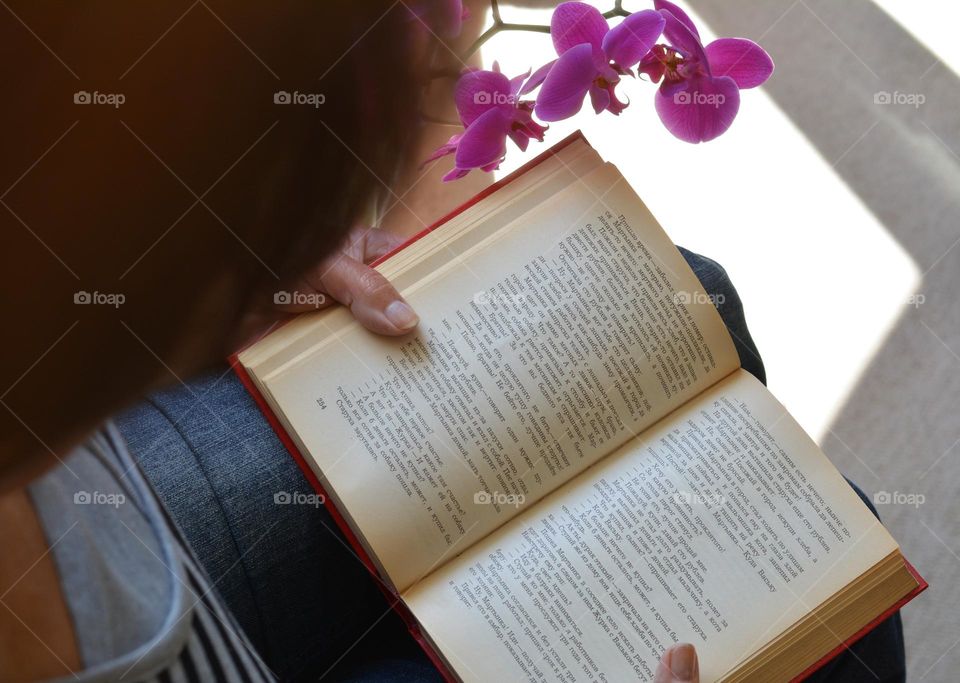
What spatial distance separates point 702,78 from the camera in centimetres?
72

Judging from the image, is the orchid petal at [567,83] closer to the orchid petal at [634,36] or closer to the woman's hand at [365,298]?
the orchid petal at [634,36]

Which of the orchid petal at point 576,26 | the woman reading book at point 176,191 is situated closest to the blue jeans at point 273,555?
the orchid petal at point 576,26

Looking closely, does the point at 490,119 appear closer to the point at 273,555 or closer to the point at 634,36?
the point at 634,36

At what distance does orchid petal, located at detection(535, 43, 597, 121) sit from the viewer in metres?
0.68

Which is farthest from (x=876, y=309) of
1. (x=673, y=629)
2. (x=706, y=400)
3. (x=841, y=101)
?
(x=673, y=629)

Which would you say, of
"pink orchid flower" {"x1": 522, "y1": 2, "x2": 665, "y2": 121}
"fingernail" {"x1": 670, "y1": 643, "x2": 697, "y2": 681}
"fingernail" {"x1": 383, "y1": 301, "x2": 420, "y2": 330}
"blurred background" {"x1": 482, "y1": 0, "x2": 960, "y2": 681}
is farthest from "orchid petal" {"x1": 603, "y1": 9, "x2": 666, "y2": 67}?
"blurred background" {"x1": 482, "y1": 0, "x2": 960, "y2": 681}

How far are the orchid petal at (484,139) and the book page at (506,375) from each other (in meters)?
0.09

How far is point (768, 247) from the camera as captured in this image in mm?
1521

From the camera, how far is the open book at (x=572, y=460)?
0.74 meters

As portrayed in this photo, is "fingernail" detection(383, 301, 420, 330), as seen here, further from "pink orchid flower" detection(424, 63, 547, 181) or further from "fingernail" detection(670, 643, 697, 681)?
"fingernail" detection(670, 643, 697, 681)

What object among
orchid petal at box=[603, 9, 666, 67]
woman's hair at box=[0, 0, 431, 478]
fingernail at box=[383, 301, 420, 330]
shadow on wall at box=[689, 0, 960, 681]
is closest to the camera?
woman's hair at box=[0, 0, 431, 478]

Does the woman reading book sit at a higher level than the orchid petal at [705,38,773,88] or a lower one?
lower

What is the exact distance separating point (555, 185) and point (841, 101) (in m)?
0.99

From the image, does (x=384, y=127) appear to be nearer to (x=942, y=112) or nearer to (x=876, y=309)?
(x=876, y=309)
